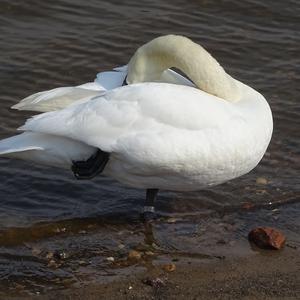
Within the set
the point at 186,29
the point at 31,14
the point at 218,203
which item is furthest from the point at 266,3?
the point at 218,203

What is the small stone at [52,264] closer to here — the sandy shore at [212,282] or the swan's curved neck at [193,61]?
the sandy shore at [212,282]

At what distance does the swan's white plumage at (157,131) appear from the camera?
5.88m

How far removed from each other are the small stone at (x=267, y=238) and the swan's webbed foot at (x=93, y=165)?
105cm

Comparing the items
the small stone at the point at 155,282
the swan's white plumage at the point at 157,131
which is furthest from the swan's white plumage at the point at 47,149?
the small stone at the point at 155,282

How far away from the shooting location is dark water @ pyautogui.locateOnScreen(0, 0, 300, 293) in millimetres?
6277

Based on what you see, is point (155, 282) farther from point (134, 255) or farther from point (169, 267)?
point (134, 255)

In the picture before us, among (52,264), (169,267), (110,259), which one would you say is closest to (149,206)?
(110,259)

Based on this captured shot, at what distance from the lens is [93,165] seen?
20.0 ft

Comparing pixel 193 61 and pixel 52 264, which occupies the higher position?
pixel 193 61

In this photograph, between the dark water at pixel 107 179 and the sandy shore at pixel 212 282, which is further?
the dark water at pixel 107 179

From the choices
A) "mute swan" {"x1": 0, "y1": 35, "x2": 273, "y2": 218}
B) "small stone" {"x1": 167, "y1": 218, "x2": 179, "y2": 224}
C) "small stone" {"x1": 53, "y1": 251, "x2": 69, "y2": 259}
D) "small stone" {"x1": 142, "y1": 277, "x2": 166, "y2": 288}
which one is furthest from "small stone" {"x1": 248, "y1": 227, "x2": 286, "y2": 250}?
"small stone" {"x1": 53, "y1": 251, "x2": 69, "y2": 259}

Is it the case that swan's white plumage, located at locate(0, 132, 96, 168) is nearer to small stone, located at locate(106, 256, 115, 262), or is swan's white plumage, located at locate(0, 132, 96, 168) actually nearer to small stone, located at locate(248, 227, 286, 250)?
small stone, located at locate(106, 256, 115, 262)

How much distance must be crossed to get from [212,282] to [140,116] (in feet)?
3.57

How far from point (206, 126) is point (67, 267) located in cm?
117
